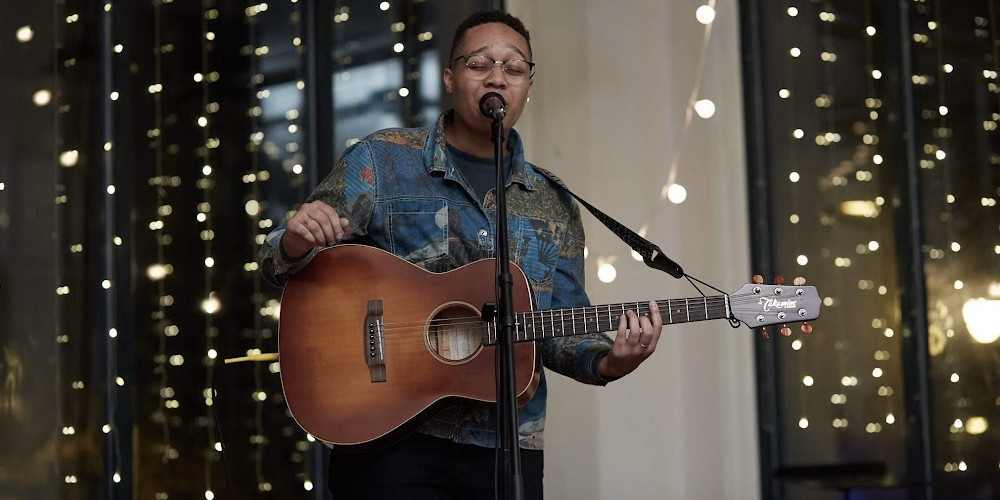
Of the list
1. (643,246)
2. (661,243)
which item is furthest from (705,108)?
(643,246)

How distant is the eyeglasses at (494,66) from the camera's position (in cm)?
236

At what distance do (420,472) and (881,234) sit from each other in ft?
8.50

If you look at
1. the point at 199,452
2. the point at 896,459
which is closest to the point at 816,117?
the point at 896,459

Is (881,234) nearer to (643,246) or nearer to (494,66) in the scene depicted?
(643,246)

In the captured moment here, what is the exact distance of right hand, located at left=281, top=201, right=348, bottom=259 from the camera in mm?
2107

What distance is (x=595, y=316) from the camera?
2.21m

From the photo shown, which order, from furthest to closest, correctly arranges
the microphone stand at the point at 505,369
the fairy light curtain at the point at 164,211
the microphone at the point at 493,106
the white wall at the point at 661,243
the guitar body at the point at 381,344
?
the white wall at the point at 661,243 → the fairy light curtain at the point at 164,211 → the guitar body at the point at 381,344 → the microphone at the point at 493,106 → the microphone stand at the point at 505,369

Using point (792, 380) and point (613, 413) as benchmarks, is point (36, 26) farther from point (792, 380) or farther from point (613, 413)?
point (792, 380)

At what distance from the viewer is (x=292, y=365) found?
2262mm

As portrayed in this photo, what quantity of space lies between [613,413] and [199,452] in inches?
63.3

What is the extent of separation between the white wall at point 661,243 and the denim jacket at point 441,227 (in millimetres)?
1989

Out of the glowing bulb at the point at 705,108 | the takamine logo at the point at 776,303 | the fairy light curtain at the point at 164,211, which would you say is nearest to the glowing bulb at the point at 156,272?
the fairy light curtain at the point at 164,211

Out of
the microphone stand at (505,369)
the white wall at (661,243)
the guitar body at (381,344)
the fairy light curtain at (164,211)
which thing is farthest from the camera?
the white wall at (661,243)

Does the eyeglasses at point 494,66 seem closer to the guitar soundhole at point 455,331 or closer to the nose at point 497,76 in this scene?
the nose at point 497,76
